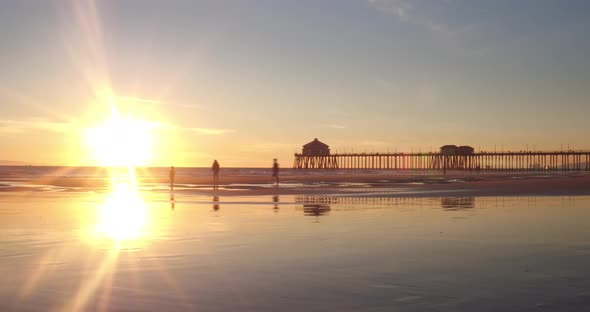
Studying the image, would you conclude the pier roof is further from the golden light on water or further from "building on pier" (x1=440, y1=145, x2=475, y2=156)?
the golden light on water

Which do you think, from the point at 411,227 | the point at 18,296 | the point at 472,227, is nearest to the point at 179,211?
the point at 411,227

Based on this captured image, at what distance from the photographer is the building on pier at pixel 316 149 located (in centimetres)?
19512

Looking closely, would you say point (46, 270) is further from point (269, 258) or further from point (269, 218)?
point (269, 218)

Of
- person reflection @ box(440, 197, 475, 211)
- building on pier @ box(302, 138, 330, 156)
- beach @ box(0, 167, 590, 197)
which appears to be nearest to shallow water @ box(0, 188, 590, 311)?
person reflection @ box(440, 197, 475, 211)

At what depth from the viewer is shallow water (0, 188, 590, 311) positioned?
607 cm

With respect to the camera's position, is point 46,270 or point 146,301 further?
point 46,270

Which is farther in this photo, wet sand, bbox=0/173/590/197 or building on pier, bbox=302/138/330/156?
building on pier, bbox=302/138/330/156

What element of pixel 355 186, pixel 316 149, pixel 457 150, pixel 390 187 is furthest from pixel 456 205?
pixel 457 150

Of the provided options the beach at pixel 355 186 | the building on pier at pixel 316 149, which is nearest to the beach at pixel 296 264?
the beach at pixel 355 186

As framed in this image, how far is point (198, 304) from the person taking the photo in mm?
5938

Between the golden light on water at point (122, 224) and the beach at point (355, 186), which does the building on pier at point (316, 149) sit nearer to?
the beach at point (355, 186)

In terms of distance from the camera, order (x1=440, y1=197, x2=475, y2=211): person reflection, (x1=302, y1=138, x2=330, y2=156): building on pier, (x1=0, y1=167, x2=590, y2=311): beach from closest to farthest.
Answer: (x1=0, y1=167, x2=590, y2=311): beach < (x1=440, y1=197, x2=475, y2=211): person reflection < (x1=302, y1=138, x2=330, y2=156): building on pier

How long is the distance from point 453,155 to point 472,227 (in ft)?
605

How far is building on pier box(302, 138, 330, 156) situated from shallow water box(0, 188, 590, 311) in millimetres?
179486
